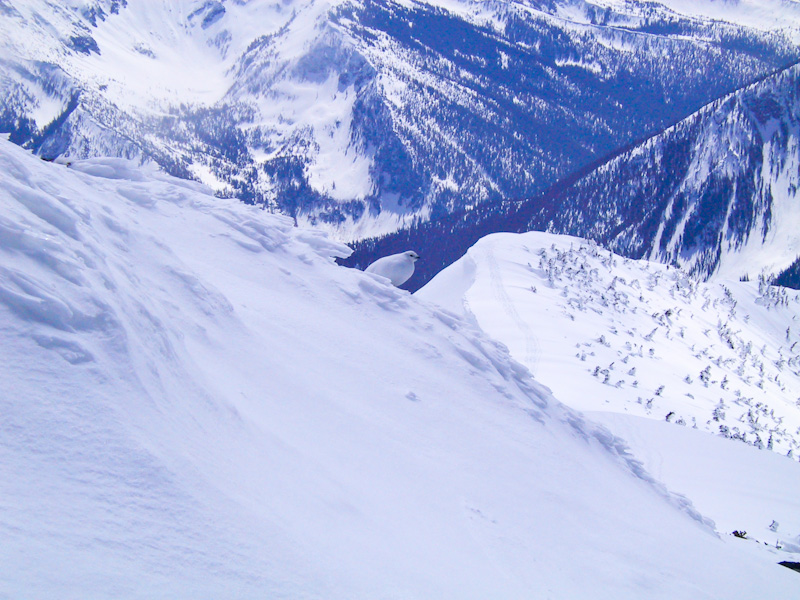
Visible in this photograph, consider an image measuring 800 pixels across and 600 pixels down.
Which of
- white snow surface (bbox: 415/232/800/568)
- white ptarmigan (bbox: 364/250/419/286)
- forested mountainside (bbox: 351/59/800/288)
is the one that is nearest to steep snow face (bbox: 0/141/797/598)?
white ptarmigan (bbox: 364/250/419/286)

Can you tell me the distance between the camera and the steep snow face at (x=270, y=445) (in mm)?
3764

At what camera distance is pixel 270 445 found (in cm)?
535

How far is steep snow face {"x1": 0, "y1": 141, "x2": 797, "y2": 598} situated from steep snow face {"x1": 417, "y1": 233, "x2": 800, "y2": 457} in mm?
9708

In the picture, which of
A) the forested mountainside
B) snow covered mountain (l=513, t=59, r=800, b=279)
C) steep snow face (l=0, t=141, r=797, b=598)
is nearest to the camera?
steep snow face (l=0, t=141, r=797, b=598)

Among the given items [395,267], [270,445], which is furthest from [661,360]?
[270,445]

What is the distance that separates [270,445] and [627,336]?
2680cm

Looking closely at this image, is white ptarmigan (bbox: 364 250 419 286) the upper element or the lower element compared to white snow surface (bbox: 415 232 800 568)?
upper

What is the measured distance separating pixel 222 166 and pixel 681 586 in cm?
19346

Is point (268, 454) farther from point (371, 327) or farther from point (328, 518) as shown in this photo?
point (371, 327)

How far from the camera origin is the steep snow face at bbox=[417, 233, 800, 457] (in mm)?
21547

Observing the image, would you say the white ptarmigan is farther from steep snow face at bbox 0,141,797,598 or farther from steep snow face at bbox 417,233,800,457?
steep snow face at bbox 417,233,800,457

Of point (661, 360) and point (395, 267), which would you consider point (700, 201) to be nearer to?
point (661, 360)

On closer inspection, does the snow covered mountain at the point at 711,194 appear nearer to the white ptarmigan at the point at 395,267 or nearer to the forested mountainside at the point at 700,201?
the forested mountainside at the point at 700,201

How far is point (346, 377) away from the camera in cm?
762
